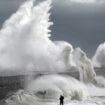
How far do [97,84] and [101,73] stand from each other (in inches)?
680

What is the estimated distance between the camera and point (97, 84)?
12244cm

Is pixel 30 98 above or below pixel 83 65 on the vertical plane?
below

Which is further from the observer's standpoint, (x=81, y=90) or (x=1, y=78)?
(x=1, y=78)

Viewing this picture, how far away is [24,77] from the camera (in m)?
123

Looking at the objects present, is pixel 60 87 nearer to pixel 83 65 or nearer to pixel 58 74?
pixel 58 74

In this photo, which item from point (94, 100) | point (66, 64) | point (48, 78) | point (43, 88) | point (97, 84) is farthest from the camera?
point (66, 64)

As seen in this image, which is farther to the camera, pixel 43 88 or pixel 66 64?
pixel 66 64

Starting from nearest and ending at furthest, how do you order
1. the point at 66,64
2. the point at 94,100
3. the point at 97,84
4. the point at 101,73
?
the point at 94,100 < the point at 97,84 < the point at 66,64 < the point at 101,73

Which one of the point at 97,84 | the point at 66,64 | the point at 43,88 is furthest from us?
the point at 66,64

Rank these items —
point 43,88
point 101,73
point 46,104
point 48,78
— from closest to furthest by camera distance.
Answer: point 46,104
point 43,88
point 48,78
point 101,73

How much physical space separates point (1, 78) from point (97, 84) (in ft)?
91.8

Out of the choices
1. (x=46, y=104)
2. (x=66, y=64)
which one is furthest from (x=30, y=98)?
(x=66, y=64)

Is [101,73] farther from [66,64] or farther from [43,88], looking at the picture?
[43,88]

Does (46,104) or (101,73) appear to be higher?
(101,73)
